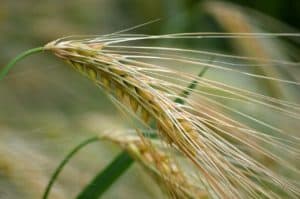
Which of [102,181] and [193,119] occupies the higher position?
[193,119]

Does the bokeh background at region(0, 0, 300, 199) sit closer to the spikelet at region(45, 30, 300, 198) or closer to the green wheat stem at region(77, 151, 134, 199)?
the green wheat stem at region(77, 151, 134, 199)

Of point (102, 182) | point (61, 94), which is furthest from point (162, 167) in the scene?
point (61, 94)

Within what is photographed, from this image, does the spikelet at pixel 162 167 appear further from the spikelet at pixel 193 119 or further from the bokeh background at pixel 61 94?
the bokeh background at pixel 61 94

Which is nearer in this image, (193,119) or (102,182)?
(193,119)

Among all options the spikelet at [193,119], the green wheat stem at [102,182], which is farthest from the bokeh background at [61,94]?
the spikelet at [193,119]

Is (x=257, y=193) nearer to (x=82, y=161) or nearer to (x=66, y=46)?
(x=66, y=46)

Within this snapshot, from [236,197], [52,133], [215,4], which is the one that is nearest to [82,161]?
[52,133]

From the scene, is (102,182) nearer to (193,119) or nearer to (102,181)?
(102,181)
